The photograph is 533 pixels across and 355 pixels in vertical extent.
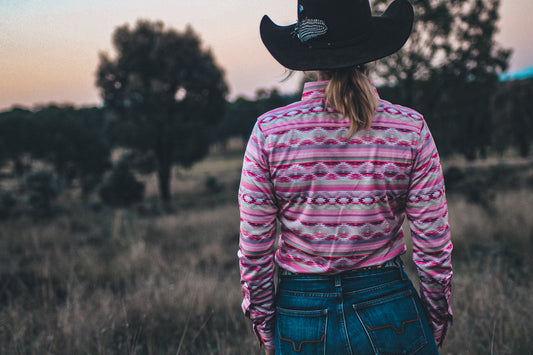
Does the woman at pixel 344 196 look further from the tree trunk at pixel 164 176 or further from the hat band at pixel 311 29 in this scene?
the tree trunk at pixel 164 176

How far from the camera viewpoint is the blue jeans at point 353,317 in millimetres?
1157

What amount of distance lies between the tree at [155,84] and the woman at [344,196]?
16.0 meters

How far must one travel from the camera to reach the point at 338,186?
1165mm

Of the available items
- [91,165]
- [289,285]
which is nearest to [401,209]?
[289,285]

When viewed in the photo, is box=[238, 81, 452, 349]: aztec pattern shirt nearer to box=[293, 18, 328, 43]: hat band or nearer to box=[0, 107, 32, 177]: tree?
box=[293, 18, 328, 43]: hat band

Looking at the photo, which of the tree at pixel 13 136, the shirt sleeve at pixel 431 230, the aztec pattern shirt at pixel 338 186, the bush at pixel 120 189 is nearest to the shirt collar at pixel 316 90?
the aztec pattern shirt at pixel 338 186

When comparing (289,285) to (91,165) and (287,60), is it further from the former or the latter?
(91,165)

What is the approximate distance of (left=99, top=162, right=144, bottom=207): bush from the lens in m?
17.1

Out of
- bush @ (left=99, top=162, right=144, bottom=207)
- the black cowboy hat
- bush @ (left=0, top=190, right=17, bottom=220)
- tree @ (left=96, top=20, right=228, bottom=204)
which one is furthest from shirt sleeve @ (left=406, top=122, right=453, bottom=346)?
bush @ (left=99, top=162, right=144, bottom=207)

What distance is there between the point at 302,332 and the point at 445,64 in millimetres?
10836

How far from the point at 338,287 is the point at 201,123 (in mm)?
16938

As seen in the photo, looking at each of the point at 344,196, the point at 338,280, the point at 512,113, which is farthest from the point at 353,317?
the point at 512,113

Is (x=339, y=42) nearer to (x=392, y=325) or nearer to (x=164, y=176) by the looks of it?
(x=392, y=325)

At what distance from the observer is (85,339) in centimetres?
289
